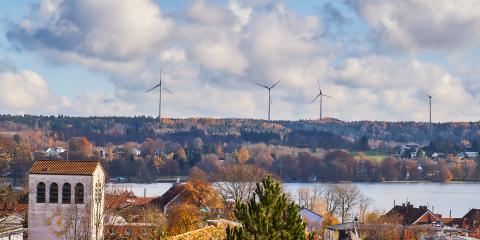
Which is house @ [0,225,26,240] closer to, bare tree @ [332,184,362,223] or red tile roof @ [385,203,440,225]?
red tile roof @ [385,203,440,225]

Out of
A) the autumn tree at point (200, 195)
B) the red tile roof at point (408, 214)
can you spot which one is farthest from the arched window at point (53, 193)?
the red tile roof at point (408, 214)

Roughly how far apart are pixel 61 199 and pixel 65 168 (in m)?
1.30

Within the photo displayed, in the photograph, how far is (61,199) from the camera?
1750 inches

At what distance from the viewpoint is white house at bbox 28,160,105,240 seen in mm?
44062

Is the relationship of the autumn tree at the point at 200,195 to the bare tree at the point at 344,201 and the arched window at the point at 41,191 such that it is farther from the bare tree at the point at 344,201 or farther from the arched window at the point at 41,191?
the arched window at the point at 41,191

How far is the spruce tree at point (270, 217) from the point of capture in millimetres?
23906

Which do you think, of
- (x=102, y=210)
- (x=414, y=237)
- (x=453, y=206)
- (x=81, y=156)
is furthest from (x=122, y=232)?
(x=81, y=156)

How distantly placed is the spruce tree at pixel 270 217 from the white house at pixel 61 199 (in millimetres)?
20381

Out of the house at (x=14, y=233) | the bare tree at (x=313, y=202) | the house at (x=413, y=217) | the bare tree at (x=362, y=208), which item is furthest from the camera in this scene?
the bare tree at (x=313, y=202)

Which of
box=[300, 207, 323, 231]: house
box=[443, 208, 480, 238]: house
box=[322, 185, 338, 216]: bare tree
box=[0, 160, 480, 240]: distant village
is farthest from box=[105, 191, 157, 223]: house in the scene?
box=[443, 208, 480, 238]: house

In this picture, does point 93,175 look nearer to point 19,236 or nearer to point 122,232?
point 19,236

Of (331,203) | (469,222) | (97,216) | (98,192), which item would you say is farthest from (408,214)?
(97,216)

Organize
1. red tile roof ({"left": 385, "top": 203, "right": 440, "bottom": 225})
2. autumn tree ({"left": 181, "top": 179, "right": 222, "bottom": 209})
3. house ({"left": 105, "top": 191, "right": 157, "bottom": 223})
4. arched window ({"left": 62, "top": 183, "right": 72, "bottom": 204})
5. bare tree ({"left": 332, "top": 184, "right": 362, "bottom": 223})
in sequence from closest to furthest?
1. arched window ({"left": 62, "top": 183, "right": 72, "bottom": 204})
2. house ({"left": 105, "top": 191, "right": 157, "bottom": 223})
3. autumn tree ({"left": 181, "top": 179, "right": 222, "bottom": 209})
4. red tile roof ({"left": 385, "top": 203, "right": 440, "bottom": 225})
5. bare tree ({"left": 332, "top": 184, "right": 362, "bottom": 223})

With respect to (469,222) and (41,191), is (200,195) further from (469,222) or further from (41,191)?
(41,191)
